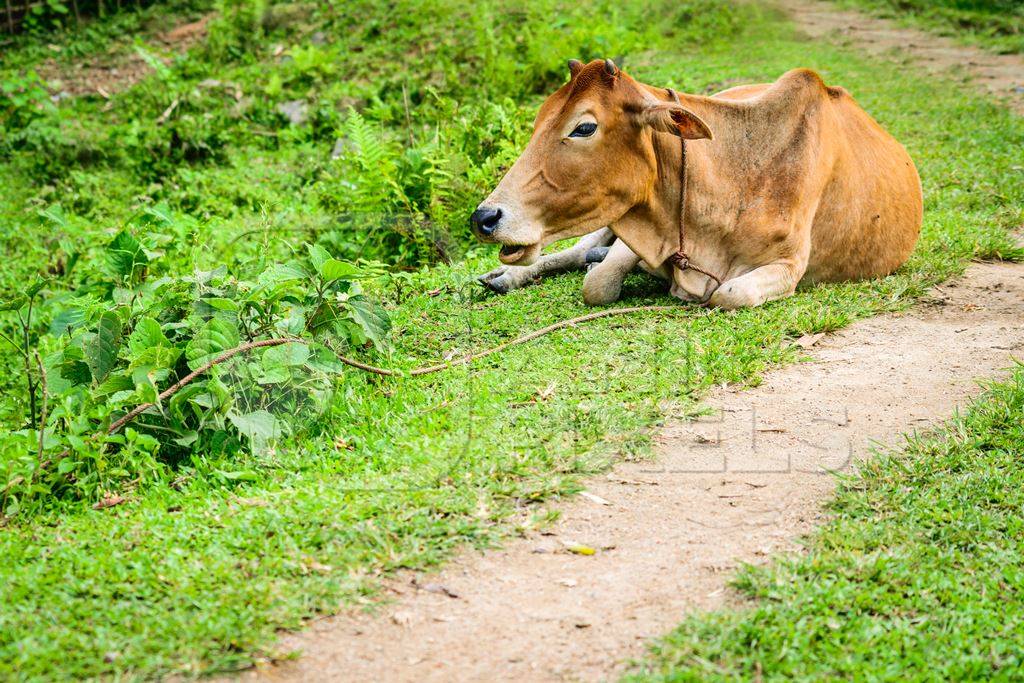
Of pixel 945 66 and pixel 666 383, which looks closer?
pixel 666 383

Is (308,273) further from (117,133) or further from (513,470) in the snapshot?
(117,133)

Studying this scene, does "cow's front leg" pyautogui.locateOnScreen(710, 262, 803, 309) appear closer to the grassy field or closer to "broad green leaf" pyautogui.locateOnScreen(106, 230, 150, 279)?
the grassy field

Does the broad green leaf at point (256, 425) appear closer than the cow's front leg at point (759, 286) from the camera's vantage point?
Yes

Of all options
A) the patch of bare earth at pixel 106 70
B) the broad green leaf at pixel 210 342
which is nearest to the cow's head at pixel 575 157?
the broad green leaf at pixel 210 342

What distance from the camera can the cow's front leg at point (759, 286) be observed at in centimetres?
538

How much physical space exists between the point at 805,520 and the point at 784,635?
748 mm

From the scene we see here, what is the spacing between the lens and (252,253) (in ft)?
24.7

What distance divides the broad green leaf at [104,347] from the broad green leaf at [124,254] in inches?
18.2

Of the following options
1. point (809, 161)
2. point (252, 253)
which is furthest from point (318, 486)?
point (252, 253)

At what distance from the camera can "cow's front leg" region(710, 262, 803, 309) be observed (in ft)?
17.7

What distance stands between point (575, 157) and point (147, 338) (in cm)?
221

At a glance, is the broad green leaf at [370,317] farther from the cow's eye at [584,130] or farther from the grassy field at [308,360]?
the cow's eye at [584,130]

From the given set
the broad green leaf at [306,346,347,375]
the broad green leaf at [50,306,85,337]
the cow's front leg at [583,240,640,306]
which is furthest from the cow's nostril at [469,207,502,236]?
the broad green leaf at [50,306,85,337]

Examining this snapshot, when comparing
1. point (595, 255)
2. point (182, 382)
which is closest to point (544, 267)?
point (595, 255)
